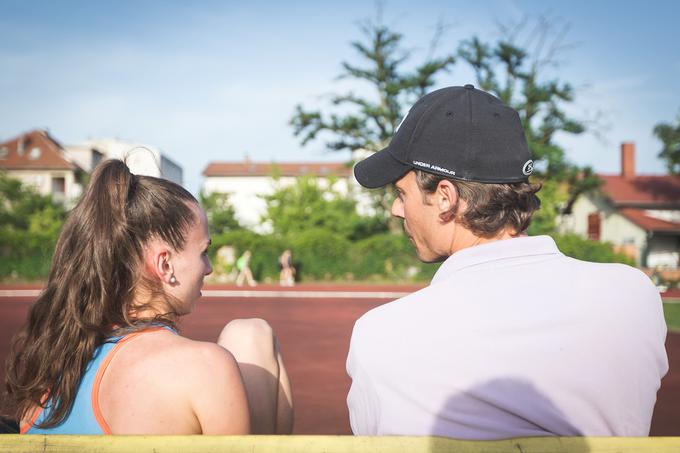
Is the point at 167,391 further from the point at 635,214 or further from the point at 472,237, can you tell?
the point at 635,214

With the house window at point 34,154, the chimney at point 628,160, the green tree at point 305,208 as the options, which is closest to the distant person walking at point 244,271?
the green tree at point 305,208

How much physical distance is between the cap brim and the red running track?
2469 mm

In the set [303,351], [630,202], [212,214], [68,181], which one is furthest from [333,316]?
[68,181]

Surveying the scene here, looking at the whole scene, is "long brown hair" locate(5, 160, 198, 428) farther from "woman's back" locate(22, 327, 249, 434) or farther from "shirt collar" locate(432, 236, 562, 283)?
"shirt collar" locate(432, 236, 562, 283)

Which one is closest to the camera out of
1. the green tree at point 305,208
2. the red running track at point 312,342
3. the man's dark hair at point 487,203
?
the man's dark hair at point 487,203

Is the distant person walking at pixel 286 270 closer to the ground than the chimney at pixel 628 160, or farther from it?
closer to the ground

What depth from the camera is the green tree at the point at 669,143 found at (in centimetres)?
4862

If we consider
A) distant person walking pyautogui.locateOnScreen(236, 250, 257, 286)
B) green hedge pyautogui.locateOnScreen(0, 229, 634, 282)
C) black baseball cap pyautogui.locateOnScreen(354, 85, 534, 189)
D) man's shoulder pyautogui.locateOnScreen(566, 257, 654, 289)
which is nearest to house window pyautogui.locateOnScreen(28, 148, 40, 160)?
green hedge pyautogui.locateOnScreen(0, 229, 634, 282)

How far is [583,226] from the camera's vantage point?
46.7 m

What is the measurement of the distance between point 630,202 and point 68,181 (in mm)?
48040

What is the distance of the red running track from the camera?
5.90m

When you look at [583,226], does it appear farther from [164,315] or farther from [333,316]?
[164,315]

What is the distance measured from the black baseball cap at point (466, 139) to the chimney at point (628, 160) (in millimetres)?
51044

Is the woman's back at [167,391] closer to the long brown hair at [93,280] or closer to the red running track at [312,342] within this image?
the long brown hair at [93,280]
